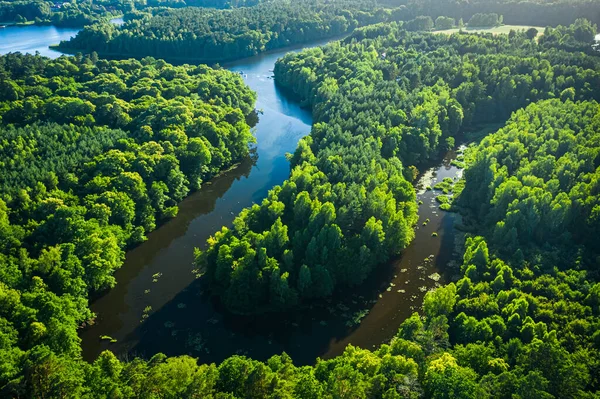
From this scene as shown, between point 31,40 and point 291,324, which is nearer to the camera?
point 291,324

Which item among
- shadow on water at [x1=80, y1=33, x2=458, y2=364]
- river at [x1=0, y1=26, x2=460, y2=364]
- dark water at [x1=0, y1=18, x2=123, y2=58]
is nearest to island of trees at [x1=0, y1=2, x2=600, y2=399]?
shadow on water at [x1=80, y1=33, x2=458, y2=364]

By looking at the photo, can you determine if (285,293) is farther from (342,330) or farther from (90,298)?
(90,298)

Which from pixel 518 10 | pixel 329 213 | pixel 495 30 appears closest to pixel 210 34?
pixel 495 30

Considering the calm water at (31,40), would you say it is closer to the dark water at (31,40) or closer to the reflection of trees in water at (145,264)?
the dark water at (31,40)

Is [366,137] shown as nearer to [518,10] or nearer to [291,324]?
[291,324]

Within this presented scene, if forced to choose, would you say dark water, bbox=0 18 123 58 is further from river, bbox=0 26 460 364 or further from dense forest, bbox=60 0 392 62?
river, bbox=0 26 460 364

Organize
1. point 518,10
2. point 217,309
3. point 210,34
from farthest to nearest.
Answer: point 518,10
point 210,34
point 217,309

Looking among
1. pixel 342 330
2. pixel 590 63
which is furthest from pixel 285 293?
pixel 590 63
